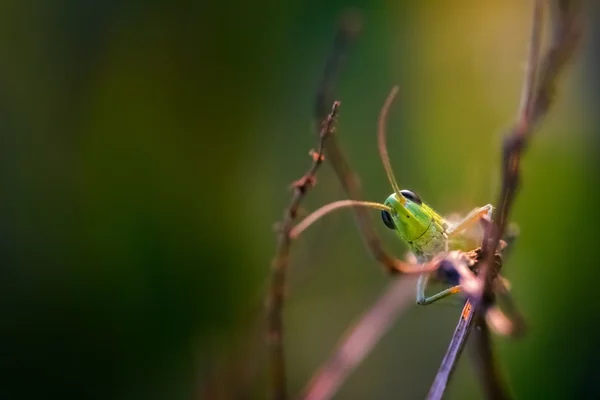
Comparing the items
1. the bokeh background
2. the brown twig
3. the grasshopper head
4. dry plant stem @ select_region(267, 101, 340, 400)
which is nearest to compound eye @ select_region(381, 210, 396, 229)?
the grasshopper head

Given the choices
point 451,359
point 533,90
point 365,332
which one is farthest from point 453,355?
point 365,332

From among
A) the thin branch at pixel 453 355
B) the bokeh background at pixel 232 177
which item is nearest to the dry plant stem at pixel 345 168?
the thin branch at pixel 453 355

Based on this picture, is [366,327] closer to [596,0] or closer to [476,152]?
[476,152]

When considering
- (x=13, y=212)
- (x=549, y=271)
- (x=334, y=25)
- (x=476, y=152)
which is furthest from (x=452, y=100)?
(x=13, y=212)

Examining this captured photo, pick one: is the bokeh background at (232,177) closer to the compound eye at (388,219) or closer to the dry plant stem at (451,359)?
the compound eye at (388,219)

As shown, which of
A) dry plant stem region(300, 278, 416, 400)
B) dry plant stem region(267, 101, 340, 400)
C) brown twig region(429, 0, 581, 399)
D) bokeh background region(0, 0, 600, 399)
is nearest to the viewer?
brown twig region(429, 0, 581, 399)

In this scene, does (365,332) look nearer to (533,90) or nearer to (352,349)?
(352,349)

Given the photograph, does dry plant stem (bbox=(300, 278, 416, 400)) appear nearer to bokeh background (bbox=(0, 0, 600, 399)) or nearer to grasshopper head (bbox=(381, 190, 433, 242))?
grasshopper head (bbox=(381, 190, 433, 242))
